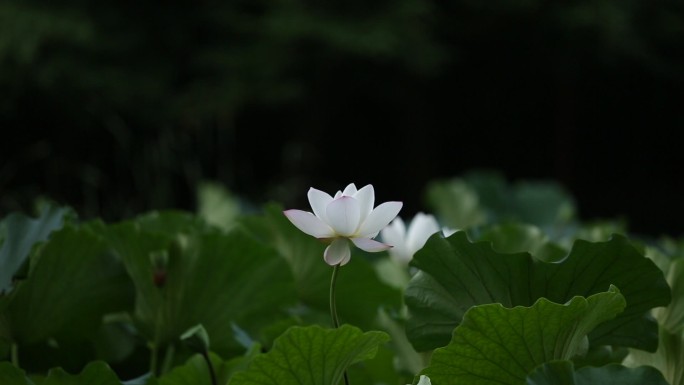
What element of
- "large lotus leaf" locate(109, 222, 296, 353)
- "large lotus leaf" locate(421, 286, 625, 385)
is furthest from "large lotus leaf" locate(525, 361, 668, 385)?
"large lotus leaf" locate(109, 222, 296, 353)

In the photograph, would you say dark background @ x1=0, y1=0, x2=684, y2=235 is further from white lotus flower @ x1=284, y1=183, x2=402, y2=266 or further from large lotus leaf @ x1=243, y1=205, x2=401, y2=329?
white lotus flower @ x1=284, y1=183, x2=402, y2=266

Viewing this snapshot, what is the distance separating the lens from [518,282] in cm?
71

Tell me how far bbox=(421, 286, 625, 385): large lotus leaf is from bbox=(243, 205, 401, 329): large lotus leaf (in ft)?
1.24

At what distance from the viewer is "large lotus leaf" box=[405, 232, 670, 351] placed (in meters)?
0.70

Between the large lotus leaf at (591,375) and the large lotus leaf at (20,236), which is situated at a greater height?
the large lotus leaf at (20,236)

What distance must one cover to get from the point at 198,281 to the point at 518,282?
11.9 inches

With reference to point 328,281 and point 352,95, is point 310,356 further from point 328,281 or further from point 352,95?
point 352,95

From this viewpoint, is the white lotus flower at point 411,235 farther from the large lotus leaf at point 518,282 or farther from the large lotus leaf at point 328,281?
the large lotus leaf at point 518,282

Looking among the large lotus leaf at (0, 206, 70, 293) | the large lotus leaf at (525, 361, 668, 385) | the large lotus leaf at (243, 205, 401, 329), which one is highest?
the large lotus leaf at (243, 205, 401, 329)

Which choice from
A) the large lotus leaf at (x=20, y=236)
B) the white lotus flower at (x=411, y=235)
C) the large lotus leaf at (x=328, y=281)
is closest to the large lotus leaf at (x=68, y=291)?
the large lotus leaf at (x=20, y=236)

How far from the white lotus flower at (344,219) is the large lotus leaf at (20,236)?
0.24 meters

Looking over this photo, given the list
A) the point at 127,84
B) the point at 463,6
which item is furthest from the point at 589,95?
the point at 127,84

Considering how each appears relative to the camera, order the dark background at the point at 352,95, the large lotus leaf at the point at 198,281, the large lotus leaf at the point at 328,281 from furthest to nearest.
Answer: the dark background at the point at 352,95 < the large lotus leaf at the point at 328,281 < the large lotus leaf at the point at 198,281

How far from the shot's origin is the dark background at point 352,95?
294 inches
